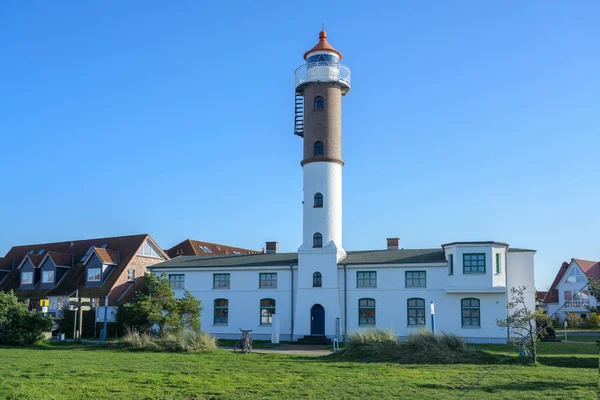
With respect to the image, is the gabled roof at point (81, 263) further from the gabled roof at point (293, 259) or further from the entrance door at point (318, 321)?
the entrance door at point (318, 321)

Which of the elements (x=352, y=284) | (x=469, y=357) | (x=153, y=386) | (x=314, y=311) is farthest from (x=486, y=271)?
(x=153, y=386)

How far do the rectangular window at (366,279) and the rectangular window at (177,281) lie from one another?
1097 centimetres

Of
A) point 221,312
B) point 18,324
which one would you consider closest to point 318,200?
point 221,312

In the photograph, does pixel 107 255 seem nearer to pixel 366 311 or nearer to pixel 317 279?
pixel 317 279

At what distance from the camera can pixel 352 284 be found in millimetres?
33094

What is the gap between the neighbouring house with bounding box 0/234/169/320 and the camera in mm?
40250

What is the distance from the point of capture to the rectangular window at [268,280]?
114 feet

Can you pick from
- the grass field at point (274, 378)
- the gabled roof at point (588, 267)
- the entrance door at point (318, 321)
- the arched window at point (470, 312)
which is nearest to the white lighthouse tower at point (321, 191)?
the entrance door at point (318, 321)

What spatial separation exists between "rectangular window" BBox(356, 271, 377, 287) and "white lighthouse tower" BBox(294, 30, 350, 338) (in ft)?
3.97

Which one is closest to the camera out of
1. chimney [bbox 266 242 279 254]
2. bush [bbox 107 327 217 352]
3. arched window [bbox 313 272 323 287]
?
bush [bbox 107 327 217 352]

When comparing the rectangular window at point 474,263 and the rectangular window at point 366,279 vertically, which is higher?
the rectangular window at point 474,263

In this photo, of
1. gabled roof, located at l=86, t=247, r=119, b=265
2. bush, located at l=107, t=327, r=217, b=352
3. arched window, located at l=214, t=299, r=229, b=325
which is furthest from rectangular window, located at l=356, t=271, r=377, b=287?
gabled roof, located at l=86, t=247, r=119, b=265

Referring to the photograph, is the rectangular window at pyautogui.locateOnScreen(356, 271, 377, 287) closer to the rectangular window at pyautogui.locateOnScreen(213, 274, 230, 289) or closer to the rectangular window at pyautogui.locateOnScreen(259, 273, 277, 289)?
the rectangular window at pyautogui.locateOnScreen(259, 273, 277, 289)

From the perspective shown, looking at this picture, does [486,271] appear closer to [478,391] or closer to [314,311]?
[314,311]
